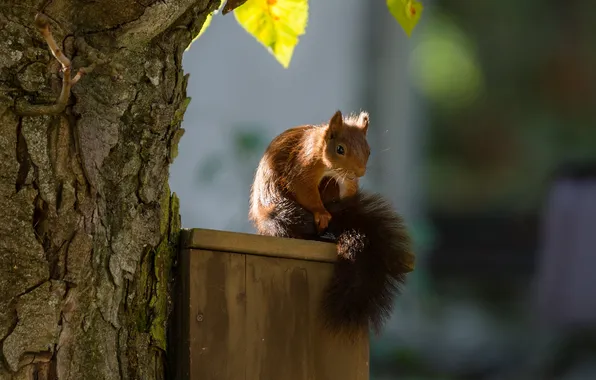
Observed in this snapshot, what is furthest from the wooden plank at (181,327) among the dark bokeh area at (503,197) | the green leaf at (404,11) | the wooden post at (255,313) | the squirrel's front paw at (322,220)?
the dark bokeh area at (503,197)

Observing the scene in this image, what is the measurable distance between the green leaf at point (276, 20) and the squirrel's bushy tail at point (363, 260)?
0.96 feet

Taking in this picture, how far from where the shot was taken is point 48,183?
52.9 inches

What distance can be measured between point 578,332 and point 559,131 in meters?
1.27

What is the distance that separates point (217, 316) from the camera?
150 centimetres

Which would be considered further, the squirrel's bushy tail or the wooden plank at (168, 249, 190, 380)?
the squirrel's bushy tail

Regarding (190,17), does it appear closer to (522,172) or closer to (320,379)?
(320,379)

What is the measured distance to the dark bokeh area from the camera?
5074 millimetres

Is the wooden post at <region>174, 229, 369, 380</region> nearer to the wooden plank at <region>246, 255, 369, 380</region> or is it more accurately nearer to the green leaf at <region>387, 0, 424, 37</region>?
the wooden plank at <region>246, 255, 369, 380</region>

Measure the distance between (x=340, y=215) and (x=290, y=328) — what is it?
1.02ft

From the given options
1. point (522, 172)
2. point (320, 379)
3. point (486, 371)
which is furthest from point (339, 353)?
point (522, 172)

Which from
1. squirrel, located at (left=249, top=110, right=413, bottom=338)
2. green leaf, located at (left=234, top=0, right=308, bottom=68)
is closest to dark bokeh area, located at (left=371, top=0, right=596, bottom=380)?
squirrel, located at (left=249, top=110, right=413, bottom=338)

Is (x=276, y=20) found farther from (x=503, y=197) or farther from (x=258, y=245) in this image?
(x=503, y=197)

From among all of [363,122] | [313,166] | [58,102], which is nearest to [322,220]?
[313,166]

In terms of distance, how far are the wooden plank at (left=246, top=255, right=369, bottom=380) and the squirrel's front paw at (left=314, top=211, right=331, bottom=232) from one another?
200 millimetres
